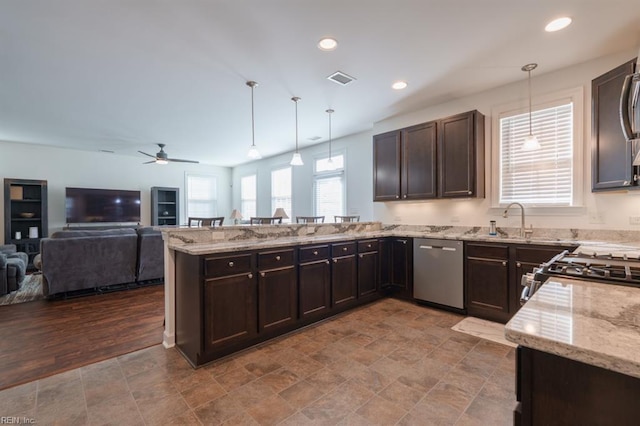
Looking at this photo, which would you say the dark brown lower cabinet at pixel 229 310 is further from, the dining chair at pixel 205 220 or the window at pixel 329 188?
the window at pixel 329 188

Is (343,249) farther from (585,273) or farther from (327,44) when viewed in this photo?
(585,273)

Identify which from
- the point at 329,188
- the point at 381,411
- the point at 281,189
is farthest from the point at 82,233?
the point at 381,411

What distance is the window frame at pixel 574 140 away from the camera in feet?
10.7

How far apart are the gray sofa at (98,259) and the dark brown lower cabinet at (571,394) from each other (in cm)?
527

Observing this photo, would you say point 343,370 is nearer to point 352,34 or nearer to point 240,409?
point 240,409

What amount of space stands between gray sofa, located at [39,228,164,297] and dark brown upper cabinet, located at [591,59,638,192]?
19.1 ft

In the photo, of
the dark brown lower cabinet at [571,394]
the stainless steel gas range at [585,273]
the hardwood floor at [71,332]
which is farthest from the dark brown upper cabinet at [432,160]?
the hardwood floor at [71,332]

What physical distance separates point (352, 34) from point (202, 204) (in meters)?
8.14

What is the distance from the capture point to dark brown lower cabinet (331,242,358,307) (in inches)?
137

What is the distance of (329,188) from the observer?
6.72 meters

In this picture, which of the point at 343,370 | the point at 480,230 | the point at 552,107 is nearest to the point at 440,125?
the point at 552,107

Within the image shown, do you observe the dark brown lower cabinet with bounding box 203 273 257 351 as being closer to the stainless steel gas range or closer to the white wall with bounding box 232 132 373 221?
the stainless steel gas range

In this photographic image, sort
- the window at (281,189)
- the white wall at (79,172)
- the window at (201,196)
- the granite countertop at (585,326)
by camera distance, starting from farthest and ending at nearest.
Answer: the window at (201,196) → the window at (281,189) → the white wall at (79,172) → the granite countertop at (585,326)

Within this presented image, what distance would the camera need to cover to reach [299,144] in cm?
694
